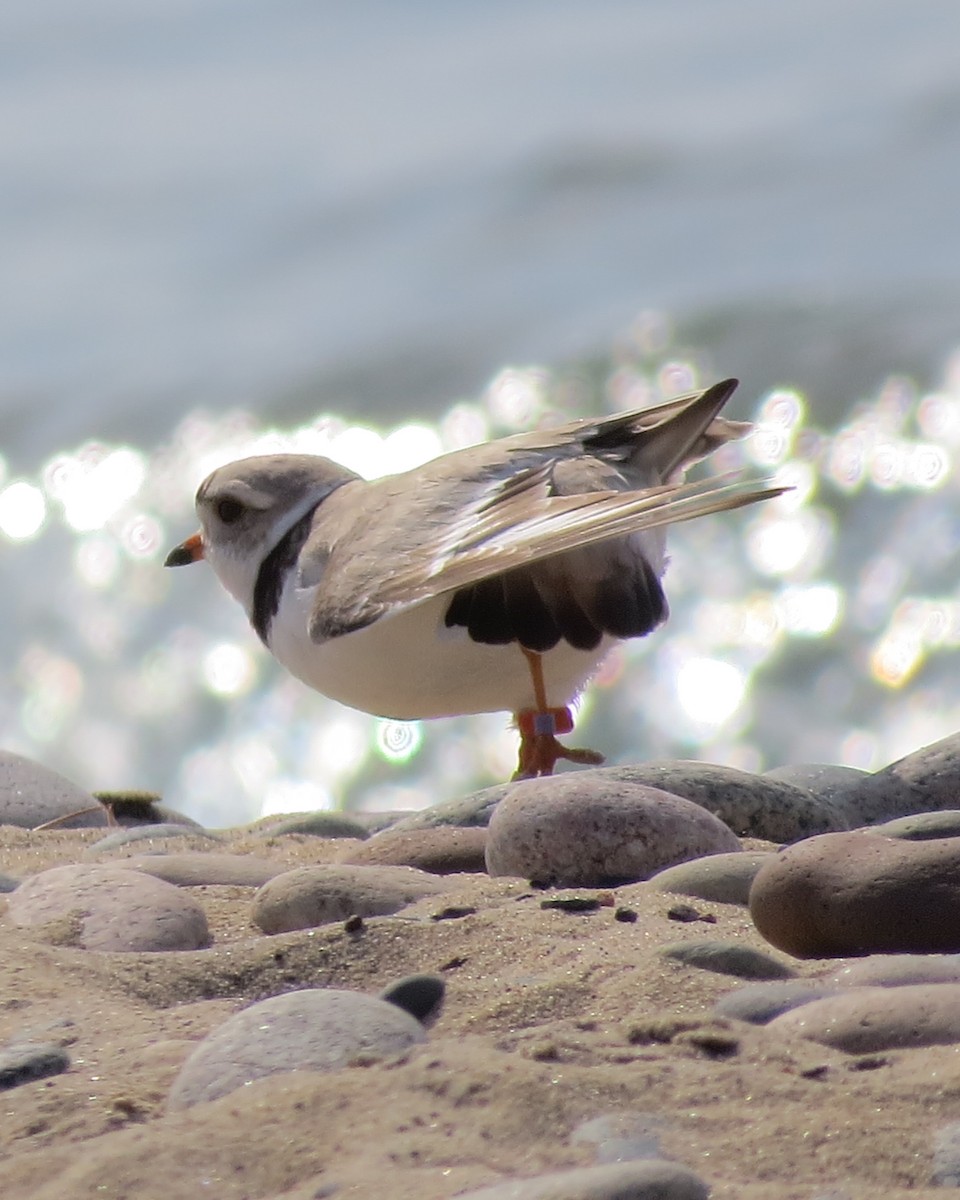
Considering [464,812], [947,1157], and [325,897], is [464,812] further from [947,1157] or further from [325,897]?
[947,1157]

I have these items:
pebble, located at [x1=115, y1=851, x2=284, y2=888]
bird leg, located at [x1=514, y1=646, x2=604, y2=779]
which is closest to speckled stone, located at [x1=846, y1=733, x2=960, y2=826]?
bird leg, located at [x1=514, y1=646, x2=604, y2=779]

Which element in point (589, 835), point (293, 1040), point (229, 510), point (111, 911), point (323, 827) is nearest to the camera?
point (293, 1040)

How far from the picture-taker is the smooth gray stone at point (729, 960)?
114 inches

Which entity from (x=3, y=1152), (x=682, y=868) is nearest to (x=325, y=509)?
(x=682, y=868)

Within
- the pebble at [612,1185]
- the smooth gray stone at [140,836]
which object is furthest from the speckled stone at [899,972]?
the smooth gray stone at [140,836]

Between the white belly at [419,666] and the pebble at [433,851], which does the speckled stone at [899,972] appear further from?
the white belly at [419,666]

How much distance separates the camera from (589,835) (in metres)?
3.73

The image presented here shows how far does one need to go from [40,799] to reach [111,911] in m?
2.07

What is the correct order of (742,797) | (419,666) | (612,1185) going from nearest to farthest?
(612,1185) < (742,797) < (419,666)

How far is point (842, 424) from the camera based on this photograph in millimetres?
11625

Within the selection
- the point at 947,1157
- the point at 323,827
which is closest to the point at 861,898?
the point at 947,1157

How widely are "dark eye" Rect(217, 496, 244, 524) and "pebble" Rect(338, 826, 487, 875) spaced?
6.16 feet

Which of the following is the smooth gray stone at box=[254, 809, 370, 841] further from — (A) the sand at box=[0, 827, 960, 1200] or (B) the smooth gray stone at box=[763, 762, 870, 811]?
(A) the sand at box=[0, 827, 960, 1200]

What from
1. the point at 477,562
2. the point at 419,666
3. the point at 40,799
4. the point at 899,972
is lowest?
the point at 899,972
